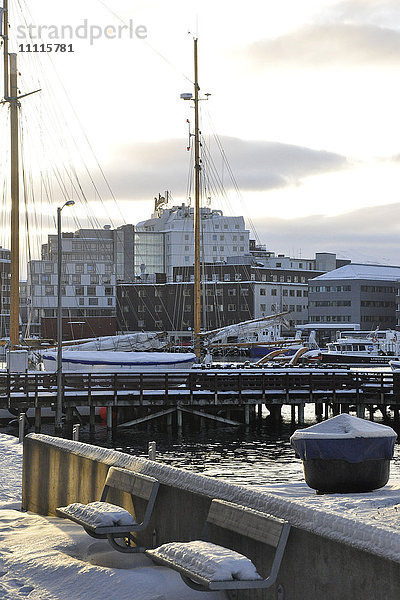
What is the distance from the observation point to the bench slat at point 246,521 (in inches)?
314

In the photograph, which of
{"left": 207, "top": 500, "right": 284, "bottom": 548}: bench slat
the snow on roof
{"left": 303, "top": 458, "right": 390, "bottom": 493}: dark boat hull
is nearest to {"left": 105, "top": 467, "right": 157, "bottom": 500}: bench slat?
{"left": 207, "top": 500, "right": 284, "bottom": 548}: bench slat

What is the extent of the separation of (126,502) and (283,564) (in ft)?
11.0

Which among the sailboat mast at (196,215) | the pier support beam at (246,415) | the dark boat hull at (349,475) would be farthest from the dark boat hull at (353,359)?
the dark boat hull at (349,475)

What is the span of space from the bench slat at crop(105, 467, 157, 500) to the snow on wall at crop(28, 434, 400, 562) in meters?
0.15

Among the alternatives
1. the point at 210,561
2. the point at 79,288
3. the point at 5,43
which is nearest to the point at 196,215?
the point at 5,43

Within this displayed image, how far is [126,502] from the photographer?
1080 centimetres

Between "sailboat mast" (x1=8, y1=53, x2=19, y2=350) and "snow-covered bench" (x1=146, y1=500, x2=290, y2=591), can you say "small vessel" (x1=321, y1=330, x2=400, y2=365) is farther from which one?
"snow-covered bench" (x1=146, y1=500, x2=290, y2=591)

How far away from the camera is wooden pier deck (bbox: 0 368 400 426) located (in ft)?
140

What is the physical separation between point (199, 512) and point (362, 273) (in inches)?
6307

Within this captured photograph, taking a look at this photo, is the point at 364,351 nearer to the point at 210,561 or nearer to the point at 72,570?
the point at 72,570

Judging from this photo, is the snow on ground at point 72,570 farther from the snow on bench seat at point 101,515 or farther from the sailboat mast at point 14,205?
the sailboat mast at point 14,205

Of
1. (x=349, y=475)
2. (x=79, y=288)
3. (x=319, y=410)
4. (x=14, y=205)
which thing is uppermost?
(x=14, y=205)

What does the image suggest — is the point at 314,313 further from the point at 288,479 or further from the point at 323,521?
the point at 323,521

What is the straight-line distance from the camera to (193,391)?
4556 cm
